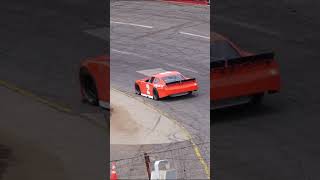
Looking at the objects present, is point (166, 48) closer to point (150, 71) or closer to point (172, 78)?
point (150, 71)

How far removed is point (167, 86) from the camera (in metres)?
20.3

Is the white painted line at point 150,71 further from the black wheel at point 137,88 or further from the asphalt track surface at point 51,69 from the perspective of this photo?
the asphalt track surface at point 51,69

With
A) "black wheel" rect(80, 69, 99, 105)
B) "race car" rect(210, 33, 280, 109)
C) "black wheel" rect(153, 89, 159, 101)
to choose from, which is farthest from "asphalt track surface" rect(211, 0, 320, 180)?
"black wheel" rect(80, 69, 99, 105)

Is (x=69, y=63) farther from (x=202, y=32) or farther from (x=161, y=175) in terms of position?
(x=161, y=175)

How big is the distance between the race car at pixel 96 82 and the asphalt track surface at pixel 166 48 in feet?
1.14

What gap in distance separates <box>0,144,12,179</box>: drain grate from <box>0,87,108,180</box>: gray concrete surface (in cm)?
10

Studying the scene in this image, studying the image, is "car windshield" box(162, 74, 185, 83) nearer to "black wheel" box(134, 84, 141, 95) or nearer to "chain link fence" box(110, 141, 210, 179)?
"black wheel" box(134, 84, 141, 95)

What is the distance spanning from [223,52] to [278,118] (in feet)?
7.33

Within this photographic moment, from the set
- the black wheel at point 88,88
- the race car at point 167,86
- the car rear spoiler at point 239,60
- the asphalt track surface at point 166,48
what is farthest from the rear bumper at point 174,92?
the black wheel at point 88,88

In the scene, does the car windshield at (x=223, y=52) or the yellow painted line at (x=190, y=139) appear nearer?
the yellow painted line at (x=190, y=139)

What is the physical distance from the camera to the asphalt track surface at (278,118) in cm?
1817

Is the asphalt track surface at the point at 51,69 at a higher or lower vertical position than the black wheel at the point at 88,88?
lower

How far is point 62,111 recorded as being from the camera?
874 inches

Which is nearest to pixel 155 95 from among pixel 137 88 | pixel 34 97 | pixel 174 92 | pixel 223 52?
pixel 174 92
